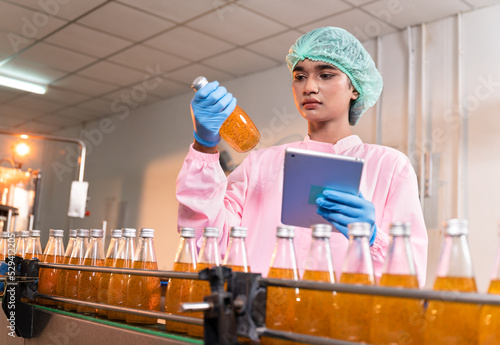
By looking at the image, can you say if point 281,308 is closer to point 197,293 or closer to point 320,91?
point 197,293

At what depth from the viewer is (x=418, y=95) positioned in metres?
3.74

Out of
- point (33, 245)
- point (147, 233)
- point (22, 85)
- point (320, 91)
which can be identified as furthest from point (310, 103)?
point (22, 85)

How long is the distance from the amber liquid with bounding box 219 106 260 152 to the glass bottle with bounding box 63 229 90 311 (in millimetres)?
466

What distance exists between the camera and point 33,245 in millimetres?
1628

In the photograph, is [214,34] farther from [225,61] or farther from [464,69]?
[464,69]

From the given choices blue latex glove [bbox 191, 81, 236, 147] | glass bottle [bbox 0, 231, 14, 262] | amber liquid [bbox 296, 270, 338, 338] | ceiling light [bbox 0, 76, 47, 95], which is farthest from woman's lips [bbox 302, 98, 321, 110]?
ceiling light [bbox 0, 76, 47, 95]

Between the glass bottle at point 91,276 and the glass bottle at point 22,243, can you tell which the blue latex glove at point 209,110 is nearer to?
the glass bottle at point 91,276

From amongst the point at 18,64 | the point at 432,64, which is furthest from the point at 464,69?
the point at 18,64

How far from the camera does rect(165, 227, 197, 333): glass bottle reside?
3.12 ft

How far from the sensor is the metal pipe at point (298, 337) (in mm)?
640

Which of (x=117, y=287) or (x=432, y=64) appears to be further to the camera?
(x=432, y=64)

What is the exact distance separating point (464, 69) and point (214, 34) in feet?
5.84

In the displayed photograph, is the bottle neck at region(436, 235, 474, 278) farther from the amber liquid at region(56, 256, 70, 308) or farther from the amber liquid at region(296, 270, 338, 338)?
the amber liquid at region(56, 256, 70, 308)

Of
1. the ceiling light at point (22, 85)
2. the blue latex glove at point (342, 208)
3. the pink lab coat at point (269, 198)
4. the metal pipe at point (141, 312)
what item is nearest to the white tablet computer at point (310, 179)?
the blue latex glove at point (342, 208)
